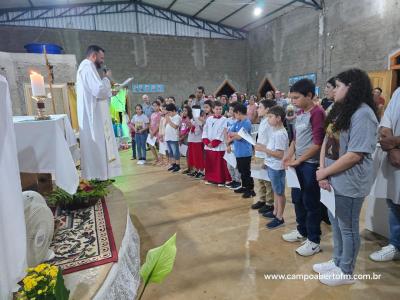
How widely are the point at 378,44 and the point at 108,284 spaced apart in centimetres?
840

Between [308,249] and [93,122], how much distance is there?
2294 millimetres

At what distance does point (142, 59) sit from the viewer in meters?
11.6

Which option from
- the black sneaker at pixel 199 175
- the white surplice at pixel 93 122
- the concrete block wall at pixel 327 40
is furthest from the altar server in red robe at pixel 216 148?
the concrete block wall at pixel 327 40

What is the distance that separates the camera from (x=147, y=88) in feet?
38.1

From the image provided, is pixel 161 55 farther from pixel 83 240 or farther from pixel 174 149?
pixel 83 240

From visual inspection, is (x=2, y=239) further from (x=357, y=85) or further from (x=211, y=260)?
(x=357, y=85)

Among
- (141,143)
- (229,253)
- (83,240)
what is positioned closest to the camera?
(83,240)

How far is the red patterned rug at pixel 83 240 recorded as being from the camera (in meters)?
1.68

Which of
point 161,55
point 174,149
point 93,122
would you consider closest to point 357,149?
point 93,122

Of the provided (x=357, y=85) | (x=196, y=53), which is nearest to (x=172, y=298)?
(x=357, y=85)

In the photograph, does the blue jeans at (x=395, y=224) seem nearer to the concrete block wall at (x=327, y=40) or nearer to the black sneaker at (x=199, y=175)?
the black sneaker at (x=199, y=175)

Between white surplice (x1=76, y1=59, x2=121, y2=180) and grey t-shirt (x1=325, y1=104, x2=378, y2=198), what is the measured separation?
212cm

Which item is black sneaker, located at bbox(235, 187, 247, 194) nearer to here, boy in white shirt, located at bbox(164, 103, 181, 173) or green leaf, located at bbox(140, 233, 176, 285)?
boy in white shirt, located at bbox(164, 103, 181, 173)

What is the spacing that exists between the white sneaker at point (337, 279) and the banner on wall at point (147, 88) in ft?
35.1
